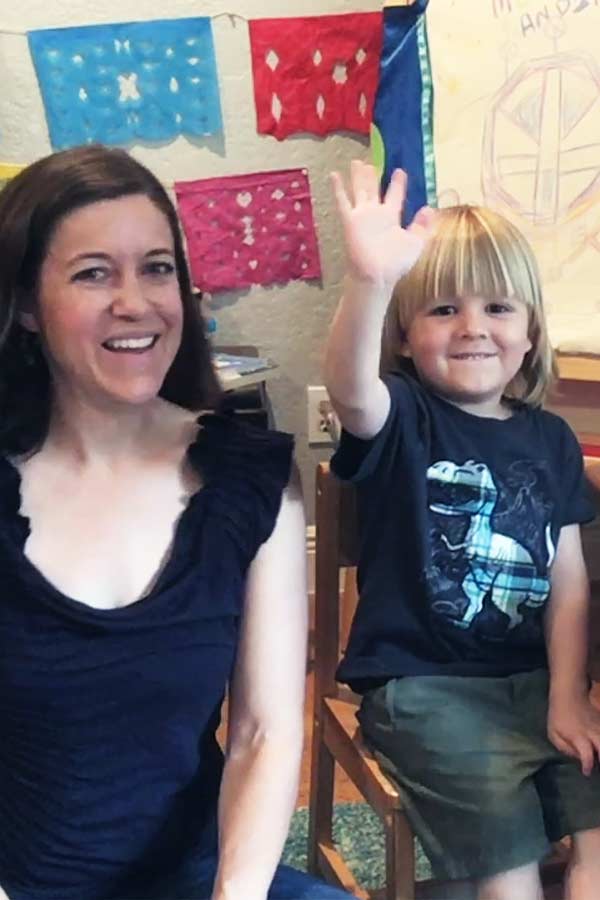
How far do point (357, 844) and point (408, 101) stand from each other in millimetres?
1191

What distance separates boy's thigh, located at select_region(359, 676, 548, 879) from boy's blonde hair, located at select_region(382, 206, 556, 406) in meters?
0.41

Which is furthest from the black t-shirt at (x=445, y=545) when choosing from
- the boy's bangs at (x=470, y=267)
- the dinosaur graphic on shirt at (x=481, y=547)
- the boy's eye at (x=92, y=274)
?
the boy's eye at (x=92, y=274)

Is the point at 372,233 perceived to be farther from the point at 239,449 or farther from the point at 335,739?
the point at 335,739

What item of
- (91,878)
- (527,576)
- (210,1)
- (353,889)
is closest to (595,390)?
(527,576)

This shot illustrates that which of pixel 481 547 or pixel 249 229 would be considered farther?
pixel 249 229

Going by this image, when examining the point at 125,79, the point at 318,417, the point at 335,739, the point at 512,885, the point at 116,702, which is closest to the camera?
the point at 116,702

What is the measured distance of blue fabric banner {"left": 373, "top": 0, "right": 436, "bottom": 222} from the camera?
1.98 meters

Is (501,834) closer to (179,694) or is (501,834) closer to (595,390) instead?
(179,694)

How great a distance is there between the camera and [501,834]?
120 cm

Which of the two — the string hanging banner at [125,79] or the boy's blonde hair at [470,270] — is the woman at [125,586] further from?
the string hanging banner at [125,79]

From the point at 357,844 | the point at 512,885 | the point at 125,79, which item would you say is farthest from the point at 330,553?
the point at 125,79

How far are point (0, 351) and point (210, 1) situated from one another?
1.34 m

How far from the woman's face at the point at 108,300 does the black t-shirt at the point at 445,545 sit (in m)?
0.28

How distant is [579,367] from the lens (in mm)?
1896
